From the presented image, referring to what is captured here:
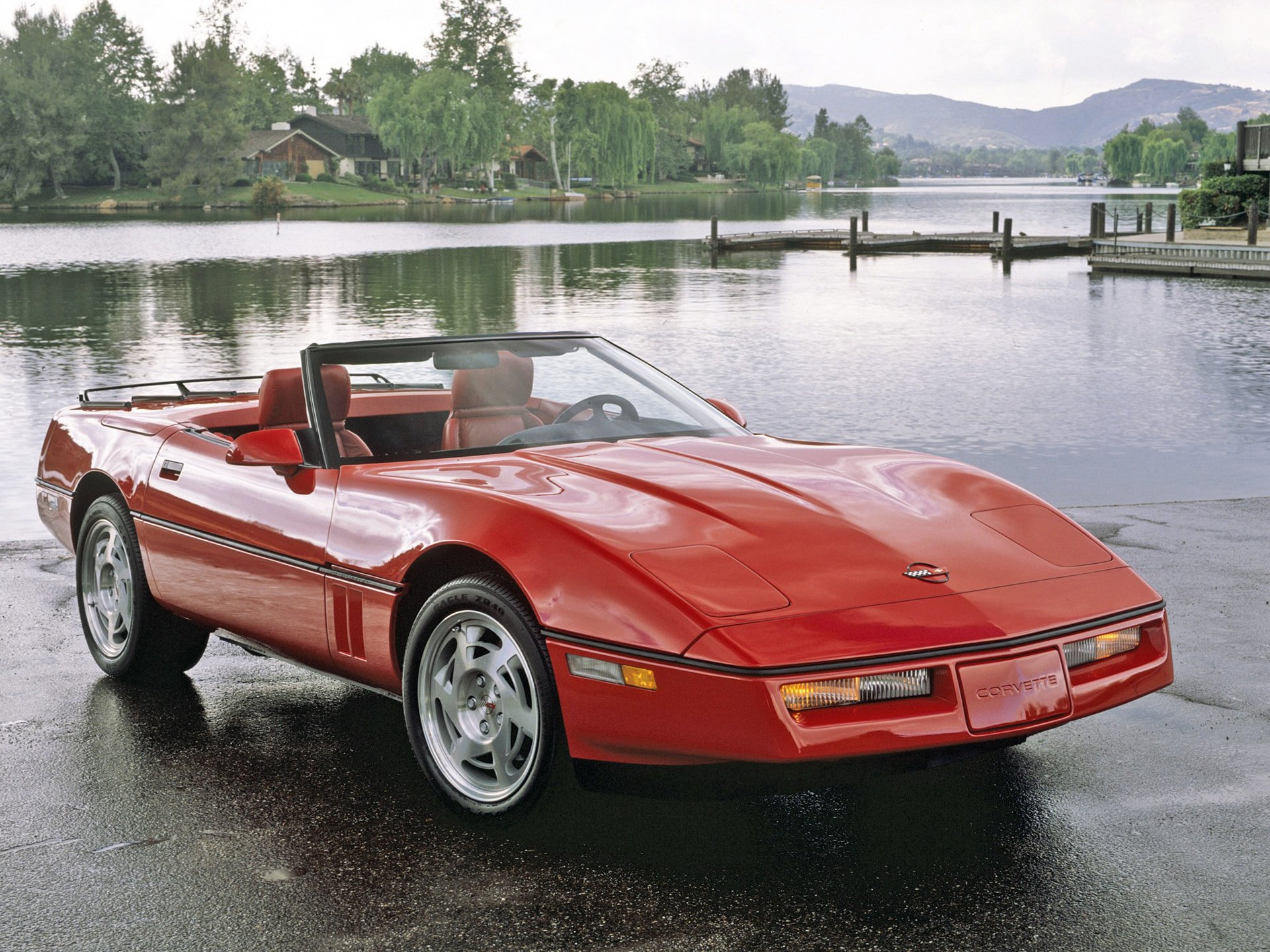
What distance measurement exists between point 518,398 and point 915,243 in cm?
5611

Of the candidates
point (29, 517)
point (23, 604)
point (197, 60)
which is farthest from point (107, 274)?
point (197, 60)

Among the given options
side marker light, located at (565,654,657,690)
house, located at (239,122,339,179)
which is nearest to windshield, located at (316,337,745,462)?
side marker light, located at (565,654,657,690)

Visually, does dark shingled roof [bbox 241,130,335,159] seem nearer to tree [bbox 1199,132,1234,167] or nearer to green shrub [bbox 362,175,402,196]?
green shrub [bbox 362,175,402,196]

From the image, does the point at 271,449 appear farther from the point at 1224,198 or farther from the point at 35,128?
the point at 35,128

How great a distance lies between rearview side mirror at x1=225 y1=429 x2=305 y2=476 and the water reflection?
0.94 meters

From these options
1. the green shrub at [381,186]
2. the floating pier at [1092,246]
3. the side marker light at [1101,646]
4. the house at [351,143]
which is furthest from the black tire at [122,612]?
the house at [351,143]

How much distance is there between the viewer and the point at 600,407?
4.99 metres

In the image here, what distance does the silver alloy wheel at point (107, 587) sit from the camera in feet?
18.3

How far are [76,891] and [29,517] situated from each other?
736 centimetres

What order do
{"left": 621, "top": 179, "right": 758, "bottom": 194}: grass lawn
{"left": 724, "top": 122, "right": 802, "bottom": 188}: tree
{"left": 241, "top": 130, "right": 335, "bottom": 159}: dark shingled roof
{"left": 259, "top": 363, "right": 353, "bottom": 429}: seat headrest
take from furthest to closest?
1. {"left": 724, "top": 122, "right": 802, "bottom": 188}: tree
2. {"left": 621, "top": 179, "right": 758, "bottom": 194}: grass lawn
3. {"left": 241, "top": 130, "right": 335, "bottom": 159}: dark shingled roof
4. {"left": 259, "top": 363, "right": 353, "bottom": 429}: seat headrest

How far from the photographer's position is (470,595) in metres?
3.84

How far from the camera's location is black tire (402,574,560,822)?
3711 millimetres

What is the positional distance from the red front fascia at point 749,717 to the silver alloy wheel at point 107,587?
8.63 feet

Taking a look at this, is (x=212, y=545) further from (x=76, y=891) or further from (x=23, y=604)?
(x=23, y=604)
